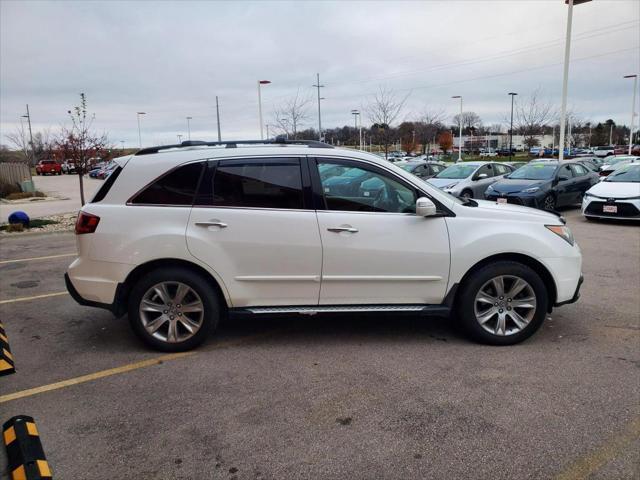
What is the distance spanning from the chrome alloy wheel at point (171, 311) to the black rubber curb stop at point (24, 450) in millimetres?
1239

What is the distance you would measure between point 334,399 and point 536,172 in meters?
13.2

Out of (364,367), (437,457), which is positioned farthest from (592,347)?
(437,457)

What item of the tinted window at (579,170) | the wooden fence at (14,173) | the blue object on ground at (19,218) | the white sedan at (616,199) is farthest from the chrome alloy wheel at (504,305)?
the wooden fence at (14,173)

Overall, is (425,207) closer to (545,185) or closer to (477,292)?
(477,292)

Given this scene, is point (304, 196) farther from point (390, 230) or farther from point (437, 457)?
point (437, 457)

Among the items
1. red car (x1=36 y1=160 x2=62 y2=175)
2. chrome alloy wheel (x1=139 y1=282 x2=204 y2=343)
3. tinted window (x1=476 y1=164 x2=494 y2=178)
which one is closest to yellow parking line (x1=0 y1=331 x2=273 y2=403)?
chrome alloy wheel (x1=139 y1=282 x2=204 y2=343)

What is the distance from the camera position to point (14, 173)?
84.2 ft

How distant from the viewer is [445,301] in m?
4.47

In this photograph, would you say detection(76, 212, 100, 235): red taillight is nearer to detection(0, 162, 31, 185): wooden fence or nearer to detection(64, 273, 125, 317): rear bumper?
detection(64, 273, 125, 317): rear bumper

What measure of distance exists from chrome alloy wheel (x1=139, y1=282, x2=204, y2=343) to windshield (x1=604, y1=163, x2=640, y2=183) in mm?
12649

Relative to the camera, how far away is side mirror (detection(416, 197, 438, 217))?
14.0ft

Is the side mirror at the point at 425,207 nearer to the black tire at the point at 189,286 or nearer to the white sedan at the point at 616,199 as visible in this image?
the black tire at the point at 189,286

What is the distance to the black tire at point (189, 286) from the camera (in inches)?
168

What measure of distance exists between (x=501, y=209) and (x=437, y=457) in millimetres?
2557
